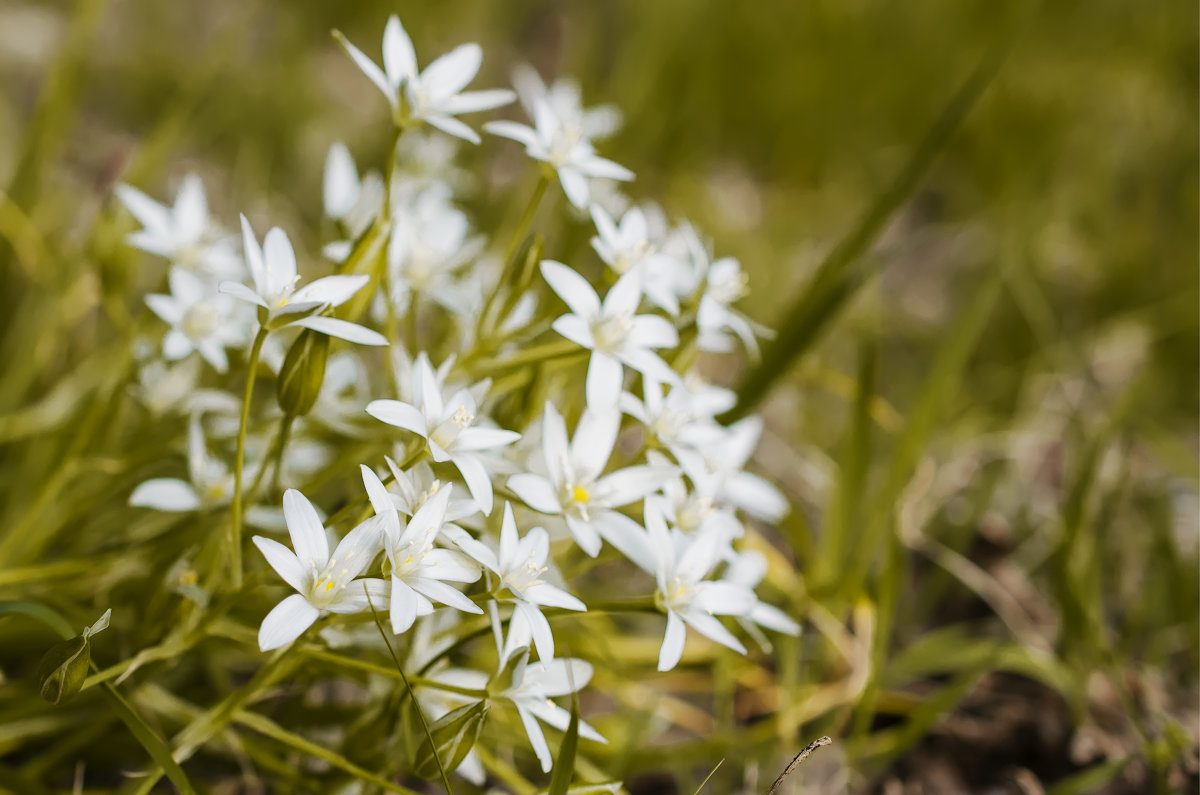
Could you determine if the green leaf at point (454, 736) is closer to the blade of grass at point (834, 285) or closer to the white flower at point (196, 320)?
the white flower at point (196, 320)

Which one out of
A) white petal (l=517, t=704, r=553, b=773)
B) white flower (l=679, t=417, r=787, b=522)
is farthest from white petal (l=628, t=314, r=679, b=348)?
white petal (l=517, t=704, r=553, b=773)

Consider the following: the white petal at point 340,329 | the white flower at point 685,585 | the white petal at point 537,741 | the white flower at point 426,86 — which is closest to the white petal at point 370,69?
the white flower at point 426,86

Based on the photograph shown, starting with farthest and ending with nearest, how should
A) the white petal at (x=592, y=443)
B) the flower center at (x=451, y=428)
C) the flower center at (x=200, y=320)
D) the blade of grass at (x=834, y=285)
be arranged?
the blade of grass at (x=834, y=285) < the flower center at (x=200, y=320) < the white petal at (x=592, y=443) < the flower center at (x=451, y=428)

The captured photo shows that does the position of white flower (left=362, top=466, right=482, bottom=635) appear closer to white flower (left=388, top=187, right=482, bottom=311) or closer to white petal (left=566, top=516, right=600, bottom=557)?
white petal (left=566, top=516, right=600, bottom=557)

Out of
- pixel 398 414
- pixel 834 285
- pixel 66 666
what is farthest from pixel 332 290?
pixel 834 285

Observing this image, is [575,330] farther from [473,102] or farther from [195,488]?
[195,488]

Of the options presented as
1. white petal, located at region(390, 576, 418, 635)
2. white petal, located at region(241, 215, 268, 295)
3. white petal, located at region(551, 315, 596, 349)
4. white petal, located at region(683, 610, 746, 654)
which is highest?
white petal, located at region(551, 315, 596, 349)

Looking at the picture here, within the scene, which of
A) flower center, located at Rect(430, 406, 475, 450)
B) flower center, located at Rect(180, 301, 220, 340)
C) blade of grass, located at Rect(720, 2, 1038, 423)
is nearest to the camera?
flower center, located at Rect(430, 406, 475, 450)
